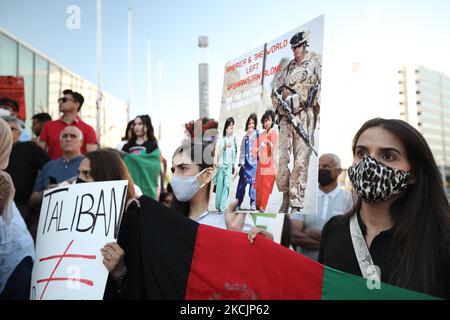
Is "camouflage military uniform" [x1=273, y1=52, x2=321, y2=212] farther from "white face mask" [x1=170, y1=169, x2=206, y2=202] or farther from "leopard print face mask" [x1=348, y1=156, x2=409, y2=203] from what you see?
"white face mask" [x1=170, y1=169, x2=206, y2=202]

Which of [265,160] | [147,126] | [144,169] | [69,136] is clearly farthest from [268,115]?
[147,126]

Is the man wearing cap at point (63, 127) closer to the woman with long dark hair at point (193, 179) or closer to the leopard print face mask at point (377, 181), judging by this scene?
the woman with long dark hair at point (193, 179)

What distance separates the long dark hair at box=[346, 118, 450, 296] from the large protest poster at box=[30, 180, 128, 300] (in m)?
1.19

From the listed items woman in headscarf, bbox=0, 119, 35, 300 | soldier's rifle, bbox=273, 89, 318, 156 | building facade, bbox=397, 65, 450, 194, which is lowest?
woman in headscarf, bbox=0, 119, 35, 300

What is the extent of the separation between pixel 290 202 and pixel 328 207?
2.62 meters

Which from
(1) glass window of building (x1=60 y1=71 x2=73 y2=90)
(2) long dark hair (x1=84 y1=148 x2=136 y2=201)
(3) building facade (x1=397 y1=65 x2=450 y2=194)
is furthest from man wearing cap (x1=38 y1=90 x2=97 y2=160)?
(3) building facade (x1=397 y1=65 x2=450 y2=194)

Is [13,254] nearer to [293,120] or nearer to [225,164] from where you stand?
[225,164]

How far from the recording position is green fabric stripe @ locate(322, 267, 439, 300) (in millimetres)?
1647

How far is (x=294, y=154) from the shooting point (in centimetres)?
213

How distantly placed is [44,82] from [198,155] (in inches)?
669

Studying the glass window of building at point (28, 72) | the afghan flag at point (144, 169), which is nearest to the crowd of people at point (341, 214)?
the afghan flag at point (144, 169)

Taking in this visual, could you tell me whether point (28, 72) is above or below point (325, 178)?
above

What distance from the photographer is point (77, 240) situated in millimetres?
2465
